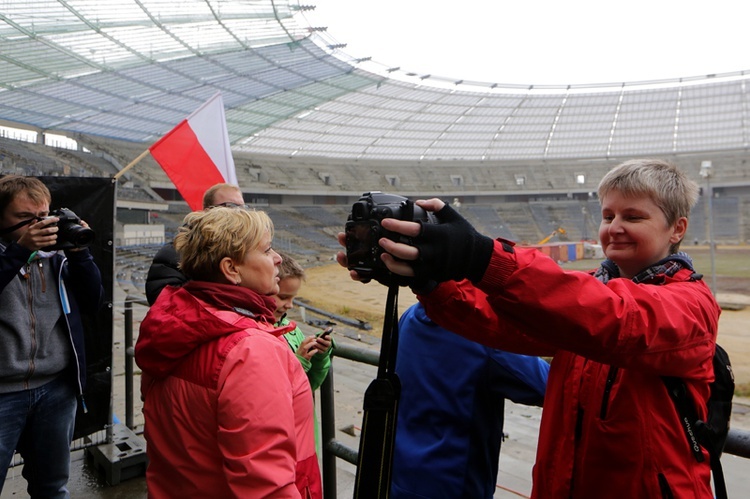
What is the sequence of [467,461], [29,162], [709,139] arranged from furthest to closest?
[709,139], [29,162], [467,461]

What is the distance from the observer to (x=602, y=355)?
3.77 ft

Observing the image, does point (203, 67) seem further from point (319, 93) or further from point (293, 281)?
point (293, 281)

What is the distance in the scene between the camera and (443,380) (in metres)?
1.91

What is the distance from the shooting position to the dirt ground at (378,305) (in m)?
12.1

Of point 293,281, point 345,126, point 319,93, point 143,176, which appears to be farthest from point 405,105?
point 293,281

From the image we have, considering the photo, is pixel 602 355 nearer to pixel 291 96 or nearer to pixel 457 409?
pixel 457 409

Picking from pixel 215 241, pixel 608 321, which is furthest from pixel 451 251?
pixel 215 241

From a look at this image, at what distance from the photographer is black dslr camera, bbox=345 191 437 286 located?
112 centimetres

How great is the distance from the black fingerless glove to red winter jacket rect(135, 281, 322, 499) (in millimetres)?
669

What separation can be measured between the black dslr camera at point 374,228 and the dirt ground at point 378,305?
1151 centimetres

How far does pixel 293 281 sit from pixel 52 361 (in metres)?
1.21

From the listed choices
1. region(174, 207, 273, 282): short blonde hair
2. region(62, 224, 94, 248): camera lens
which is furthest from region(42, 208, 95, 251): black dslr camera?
region(174, 207, 273, 282): short blonde hair

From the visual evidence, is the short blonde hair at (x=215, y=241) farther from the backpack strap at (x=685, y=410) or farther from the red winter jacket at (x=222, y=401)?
the backpack strap at (x=685, y=410)

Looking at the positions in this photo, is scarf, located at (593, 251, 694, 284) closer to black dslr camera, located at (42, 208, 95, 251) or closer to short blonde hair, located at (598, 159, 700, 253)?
short blonde hair, located at (598, 159, 700, 253)
